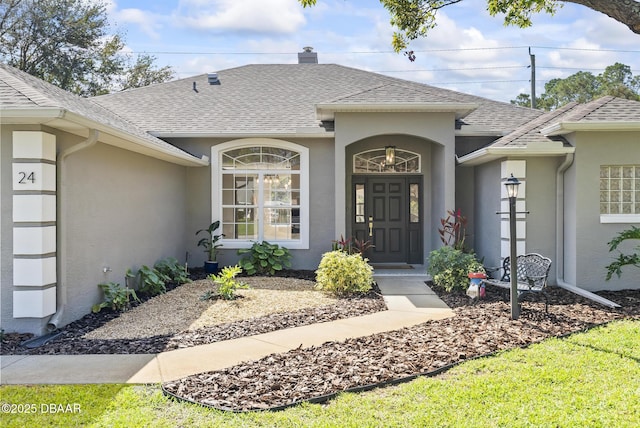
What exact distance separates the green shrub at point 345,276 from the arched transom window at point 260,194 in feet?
8.82

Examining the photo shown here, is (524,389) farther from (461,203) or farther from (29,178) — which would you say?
(461,203)

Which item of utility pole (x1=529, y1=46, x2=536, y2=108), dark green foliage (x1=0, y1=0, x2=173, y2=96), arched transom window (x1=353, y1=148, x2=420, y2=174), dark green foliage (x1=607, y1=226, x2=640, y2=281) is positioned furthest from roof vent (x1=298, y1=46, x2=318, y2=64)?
dark green foliage (x1=0, y1=0, x2=173, y2=96)

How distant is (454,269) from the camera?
9.04 m

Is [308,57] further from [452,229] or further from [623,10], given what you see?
[623,10]

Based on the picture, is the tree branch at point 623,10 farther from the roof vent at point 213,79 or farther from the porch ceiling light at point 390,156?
the roof vent at point 213,79

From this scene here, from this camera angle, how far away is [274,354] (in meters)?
5.38

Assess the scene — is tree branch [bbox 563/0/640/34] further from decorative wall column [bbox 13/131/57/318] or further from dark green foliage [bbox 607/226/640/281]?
decorative wall column [bbox 13/131/57/318]

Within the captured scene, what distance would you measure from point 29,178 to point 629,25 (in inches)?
268

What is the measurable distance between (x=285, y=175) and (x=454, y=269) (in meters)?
4.63

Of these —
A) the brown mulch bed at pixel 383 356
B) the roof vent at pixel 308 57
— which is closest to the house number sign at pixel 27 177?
the brown mulch bed at pixel 383 356

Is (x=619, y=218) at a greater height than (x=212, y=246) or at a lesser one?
greater

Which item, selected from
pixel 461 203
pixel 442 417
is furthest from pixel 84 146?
pixel 461 203

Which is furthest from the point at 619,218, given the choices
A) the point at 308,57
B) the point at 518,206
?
the point at 308,57

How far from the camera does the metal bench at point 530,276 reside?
756 centimetres
